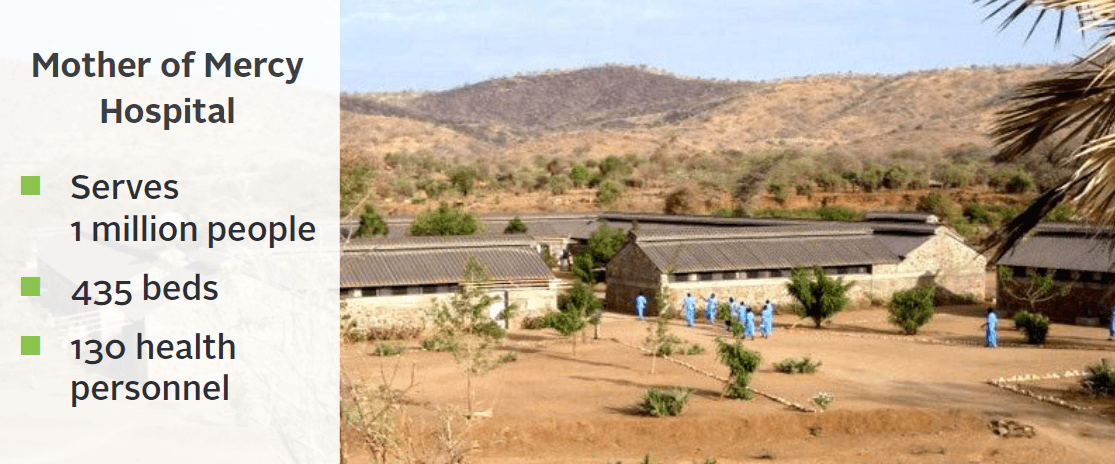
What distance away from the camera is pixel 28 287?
68.4 ft

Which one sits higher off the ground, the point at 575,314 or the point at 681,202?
the point at 681,202

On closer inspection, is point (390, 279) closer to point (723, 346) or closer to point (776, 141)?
point (723, 346)

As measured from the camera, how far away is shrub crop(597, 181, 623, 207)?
64250mm

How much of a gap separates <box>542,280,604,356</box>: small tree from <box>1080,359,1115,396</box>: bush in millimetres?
10531

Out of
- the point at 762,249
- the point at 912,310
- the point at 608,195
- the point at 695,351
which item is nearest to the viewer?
the point at 695,351

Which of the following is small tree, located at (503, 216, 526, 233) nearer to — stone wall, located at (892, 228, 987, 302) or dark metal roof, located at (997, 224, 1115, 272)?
stone wall, located at (892, 228, 987, 302)

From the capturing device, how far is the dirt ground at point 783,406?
1745 centimetres

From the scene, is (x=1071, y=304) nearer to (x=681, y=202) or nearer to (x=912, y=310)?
(x=912, y=310)

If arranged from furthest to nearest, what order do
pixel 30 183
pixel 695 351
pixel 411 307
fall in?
1. pixel 411 307
2. pixel 695 351
3. pixel 30 183

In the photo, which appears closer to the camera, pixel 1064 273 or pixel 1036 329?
pixel 1036 329

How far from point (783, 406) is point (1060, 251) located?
649 inches

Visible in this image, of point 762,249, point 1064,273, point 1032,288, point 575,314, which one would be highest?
point 762,249

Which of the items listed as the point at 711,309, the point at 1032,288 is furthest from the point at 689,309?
the point at 1032,288

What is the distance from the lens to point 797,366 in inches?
934
